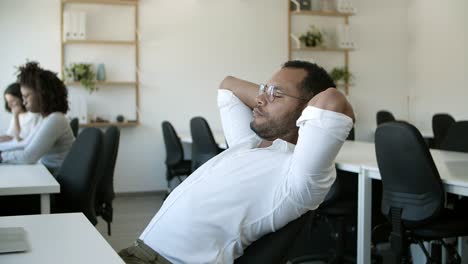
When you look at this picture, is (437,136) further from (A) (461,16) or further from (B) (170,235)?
(B) (170,235)

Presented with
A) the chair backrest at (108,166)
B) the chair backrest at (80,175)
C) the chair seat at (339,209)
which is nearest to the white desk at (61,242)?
the chair backrest at (80,175)

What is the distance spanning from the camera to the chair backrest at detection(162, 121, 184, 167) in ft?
18.8

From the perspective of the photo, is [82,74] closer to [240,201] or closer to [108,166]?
[108,166]

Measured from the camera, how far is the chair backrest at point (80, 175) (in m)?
2.61

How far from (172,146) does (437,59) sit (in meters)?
3.37

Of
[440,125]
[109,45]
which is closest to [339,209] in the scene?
[440,125]

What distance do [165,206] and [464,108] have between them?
18.3 ft

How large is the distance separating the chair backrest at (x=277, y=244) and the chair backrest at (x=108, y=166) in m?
1.58

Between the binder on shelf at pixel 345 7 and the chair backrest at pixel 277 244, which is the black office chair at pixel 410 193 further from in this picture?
the binder on shelf at pixel 345 7

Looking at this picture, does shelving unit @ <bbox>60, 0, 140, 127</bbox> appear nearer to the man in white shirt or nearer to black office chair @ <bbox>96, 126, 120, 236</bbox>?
black office chair @ <bbox>96, 126, 120, 236</bbox>

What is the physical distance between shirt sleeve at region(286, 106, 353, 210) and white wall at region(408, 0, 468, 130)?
18.0 ft

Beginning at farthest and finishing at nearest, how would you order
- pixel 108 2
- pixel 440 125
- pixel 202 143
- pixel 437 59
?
pixel 437 59 < pixel 108 2 < pixel 440 125 < pixel 202 143

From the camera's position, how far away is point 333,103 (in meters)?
1.35

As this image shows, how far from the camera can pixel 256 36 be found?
684 centimetres
